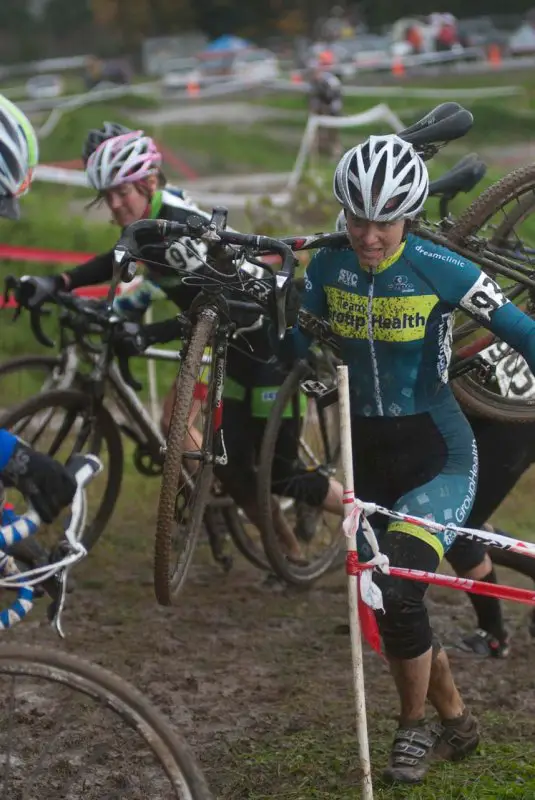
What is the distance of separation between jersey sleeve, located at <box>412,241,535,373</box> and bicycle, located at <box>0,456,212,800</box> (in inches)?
54.8

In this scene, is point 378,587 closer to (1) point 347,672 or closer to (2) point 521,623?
(1) point 347,672

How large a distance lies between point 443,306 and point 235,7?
5485 centimetres

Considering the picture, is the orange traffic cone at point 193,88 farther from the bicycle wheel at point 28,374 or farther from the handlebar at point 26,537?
the handlebar at point 26,537

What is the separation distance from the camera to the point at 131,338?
20.6 feet

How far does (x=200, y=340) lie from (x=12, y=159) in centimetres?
104

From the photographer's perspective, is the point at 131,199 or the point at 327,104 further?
the point at 327,104

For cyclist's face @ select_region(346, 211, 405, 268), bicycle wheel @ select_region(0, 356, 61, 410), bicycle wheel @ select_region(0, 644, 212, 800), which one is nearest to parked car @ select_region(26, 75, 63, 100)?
bicycle wheel @ select_region(0, 356, 61, 410)

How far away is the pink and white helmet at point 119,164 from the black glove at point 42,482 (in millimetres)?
2598

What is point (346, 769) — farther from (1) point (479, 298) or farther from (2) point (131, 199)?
(2) point (131, 199)

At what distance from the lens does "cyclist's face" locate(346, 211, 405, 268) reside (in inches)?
171

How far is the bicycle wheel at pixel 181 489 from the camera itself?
15.6ft

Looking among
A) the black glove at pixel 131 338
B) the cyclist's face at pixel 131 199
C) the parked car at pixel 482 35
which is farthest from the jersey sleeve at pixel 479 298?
the parked car at pixel 482 35

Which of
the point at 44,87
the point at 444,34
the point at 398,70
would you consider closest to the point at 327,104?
the point at 398,70

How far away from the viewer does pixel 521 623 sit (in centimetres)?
624
